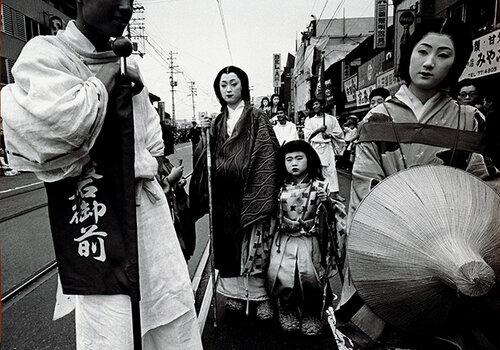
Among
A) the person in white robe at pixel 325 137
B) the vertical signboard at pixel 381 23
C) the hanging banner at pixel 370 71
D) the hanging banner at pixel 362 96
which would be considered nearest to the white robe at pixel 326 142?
the person in white robe at pixel 325 137

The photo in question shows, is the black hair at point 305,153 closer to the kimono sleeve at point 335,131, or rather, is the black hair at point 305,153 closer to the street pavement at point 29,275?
the street pavement at point 29,275

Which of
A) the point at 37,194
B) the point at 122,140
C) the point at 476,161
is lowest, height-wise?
the point at 37,194

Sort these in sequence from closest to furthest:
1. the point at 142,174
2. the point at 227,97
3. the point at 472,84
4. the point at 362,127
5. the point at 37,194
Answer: the point at 142,174 < the point at 362,127 < the point at 227,97 < the point at 472,84 < the point at 37,194

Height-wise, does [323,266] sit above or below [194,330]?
below

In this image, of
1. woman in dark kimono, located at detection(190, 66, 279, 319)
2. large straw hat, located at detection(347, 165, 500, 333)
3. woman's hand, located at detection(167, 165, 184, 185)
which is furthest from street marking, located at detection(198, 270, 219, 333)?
large straw hat, located at detection(347, 165, 500, 333)

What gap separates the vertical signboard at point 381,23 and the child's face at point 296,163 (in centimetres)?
1219

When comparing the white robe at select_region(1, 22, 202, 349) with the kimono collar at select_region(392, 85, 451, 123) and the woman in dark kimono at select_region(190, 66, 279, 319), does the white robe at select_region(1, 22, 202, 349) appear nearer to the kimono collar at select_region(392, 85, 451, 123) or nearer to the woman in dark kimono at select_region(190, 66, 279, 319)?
the kimono collar at select_region(392, 85, 451, 123)

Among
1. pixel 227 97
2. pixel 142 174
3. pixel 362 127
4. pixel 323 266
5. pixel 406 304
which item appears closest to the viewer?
pixel 406 304

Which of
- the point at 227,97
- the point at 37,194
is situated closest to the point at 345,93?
the point at 37,194

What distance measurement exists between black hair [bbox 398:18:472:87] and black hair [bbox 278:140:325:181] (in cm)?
160

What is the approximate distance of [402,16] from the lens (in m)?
10.7

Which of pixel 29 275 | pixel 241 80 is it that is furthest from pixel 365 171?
pixel 29 275

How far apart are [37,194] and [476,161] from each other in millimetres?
10826

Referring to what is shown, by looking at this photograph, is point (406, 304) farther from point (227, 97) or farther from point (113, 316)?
point (227, 97)
